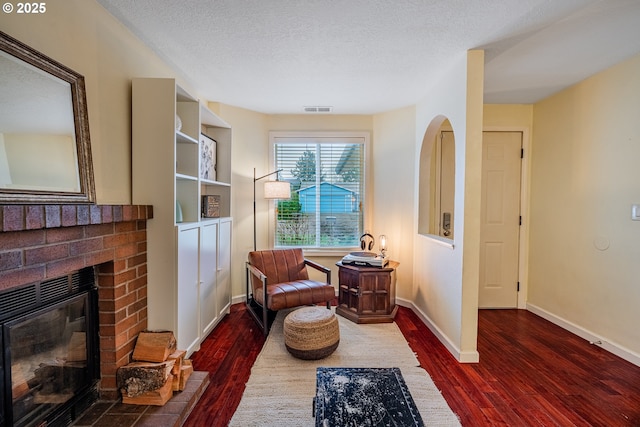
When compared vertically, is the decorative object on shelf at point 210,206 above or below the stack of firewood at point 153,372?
above

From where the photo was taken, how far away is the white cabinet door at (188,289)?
2.03m

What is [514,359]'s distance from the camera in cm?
225

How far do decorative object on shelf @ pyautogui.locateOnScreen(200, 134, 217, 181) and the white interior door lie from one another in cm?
314

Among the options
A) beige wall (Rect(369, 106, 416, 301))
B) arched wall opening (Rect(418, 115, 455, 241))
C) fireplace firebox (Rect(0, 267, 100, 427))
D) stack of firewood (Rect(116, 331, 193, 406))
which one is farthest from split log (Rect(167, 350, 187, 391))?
arched wall opening (Rect(418, 115, 455, 241))

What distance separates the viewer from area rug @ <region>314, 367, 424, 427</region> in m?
1.12

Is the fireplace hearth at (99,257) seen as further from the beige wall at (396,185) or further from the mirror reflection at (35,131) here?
the beige wall at (396,185)

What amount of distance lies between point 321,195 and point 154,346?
2.52 m

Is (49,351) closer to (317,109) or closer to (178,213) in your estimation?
(178,213)

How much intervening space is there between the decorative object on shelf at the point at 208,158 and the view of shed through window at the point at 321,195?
919 mm

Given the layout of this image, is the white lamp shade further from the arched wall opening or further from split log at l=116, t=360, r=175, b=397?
split log at l=116, t=360, r=175, b=397

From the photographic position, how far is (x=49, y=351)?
4.53 ft

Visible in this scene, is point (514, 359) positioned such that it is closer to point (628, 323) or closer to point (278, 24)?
point (628, 323)

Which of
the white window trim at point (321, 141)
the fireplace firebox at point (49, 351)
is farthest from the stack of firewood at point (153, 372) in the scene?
the white window trim at point (321, 141)

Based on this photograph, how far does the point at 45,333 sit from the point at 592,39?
3.87 metres
